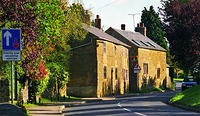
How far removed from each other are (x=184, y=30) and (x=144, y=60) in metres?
26.3

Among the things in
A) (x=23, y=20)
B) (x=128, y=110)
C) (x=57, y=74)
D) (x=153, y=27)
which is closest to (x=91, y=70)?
(x=57, y=74)

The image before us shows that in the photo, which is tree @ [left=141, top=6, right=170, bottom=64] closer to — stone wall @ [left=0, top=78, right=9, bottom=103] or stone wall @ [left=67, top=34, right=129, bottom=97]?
stone wall @ [left=67, top=34, right=129, bottom=97]

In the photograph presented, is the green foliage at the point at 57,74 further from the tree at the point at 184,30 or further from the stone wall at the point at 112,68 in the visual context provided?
the tree at the point at 184,30

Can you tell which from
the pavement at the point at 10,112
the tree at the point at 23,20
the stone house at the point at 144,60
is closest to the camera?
the pavement at the point at 10,112

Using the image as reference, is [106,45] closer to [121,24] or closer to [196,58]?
[196,58]

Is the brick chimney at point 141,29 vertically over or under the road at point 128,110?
over

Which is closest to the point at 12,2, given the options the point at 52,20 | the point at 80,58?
the point at 52,20

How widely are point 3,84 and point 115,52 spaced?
26496mm

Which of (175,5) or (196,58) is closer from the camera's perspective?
(196,58)

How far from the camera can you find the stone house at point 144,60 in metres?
61.6

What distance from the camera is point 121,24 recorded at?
231ft

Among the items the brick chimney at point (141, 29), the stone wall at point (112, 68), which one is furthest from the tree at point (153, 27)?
the stone wall at point (112, 68)

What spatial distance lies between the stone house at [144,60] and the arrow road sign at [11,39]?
145 ft

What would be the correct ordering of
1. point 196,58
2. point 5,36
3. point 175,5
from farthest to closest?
1. point 175,5
2. point 196,58
3. point 5,36
